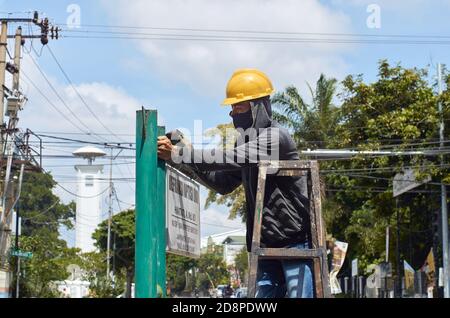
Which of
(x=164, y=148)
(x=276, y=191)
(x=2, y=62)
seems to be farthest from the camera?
(x=2, y=62)

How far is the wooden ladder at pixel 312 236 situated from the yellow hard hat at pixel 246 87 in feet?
1.33

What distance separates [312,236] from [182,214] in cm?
68

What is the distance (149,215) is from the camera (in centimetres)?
366

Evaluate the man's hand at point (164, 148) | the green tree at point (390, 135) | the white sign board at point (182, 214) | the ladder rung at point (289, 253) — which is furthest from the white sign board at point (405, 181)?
the man's hand at point (164, 148)

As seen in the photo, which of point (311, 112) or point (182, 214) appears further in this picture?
point (311, 112)

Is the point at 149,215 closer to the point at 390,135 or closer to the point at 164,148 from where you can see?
the point at 164,148

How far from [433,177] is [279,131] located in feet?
65.7

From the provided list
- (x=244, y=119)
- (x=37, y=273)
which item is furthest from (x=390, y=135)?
(x=37, y=273)

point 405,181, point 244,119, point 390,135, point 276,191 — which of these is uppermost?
point 390,135

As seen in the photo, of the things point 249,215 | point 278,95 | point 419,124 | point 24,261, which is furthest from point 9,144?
point 249,215

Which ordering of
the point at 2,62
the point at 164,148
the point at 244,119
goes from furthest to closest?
the point at 2,62 < the point at 244,119 < the point at 164,148

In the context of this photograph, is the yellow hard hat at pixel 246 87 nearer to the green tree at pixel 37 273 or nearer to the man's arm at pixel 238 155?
the man's arm at pixel 238 155

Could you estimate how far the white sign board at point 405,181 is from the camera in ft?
74.7

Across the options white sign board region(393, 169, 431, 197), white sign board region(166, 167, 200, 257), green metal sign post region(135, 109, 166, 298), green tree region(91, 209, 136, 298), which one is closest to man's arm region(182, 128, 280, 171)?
white sign board region(166, 167, 200, 257)
